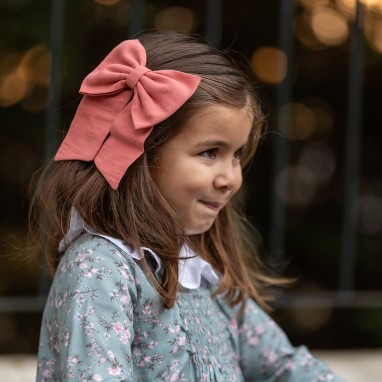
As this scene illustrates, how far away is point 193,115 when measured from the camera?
2.09 metres

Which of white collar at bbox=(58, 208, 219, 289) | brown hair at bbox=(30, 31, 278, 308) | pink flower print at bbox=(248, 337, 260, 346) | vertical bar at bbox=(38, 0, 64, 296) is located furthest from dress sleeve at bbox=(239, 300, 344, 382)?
vertical bar at bbox=(38, 0, 64, 296)

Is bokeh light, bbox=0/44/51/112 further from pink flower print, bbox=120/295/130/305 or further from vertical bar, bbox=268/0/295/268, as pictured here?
pink flower print, bbox=120/295/130/305

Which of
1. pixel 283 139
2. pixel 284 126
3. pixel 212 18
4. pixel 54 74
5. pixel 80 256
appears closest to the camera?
pixel 80 256

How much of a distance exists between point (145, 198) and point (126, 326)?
282 mm

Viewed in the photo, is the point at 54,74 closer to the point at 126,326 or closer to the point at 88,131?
the point at 88,131

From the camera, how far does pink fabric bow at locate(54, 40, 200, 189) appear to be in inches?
80.4

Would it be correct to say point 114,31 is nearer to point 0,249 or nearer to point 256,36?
point 256,36

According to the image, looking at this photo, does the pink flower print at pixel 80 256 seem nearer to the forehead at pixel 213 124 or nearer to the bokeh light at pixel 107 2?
the forehead at pixel 213 124

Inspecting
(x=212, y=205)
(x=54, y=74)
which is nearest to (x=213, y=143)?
(x=212, y=205)

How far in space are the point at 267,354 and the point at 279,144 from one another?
162 cm

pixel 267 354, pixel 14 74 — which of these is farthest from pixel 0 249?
pixel 267 354

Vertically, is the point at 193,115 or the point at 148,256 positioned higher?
the point at 193,115

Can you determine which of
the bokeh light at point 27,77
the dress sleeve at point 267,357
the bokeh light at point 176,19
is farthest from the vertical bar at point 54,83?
the dress sleeve at point 267,357

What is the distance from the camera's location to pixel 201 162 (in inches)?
82.5
